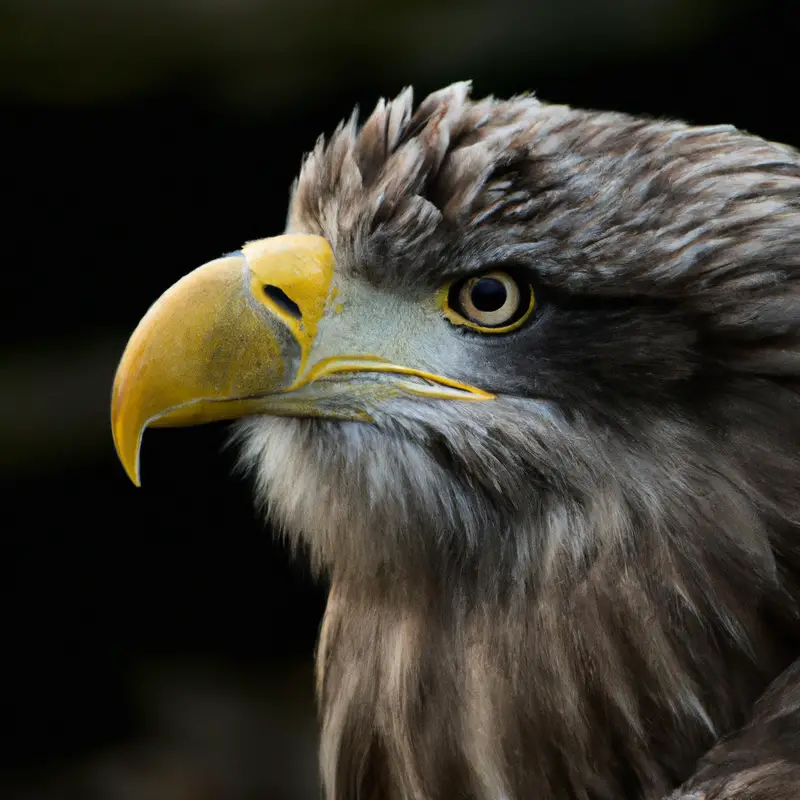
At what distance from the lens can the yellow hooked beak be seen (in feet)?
5.65

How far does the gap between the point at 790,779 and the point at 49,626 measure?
3.66 metres

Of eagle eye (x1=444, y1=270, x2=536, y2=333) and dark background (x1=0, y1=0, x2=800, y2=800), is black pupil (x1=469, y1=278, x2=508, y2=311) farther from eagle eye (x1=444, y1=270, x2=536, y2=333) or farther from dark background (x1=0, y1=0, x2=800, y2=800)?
dark background (x1=0, y1=0, x2=800, y2=800)

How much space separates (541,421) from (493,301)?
0.20 meters

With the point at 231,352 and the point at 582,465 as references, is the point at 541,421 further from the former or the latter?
the point at 231,352

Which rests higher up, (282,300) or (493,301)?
(282,300)

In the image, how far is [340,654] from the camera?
1.96m

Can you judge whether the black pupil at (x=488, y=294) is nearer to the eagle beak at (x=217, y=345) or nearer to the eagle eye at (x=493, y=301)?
the eagle eye at (x=493, y=301)

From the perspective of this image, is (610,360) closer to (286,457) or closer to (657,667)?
(657,667)

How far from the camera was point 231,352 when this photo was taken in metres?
1.75

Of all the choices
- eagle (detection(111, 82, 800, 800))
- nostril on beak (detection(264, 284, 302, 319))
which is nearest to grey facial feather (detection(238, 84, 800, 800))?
eagle (detection(111, 82, 800, 800))

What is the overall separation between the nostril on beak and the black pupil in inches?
11.1

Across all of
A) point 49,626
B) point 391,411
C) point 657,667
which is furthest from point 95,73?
point 657,667

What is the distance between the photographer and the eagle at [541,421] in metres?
1.66

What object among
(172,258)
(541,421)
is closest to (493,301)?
(541,421)
